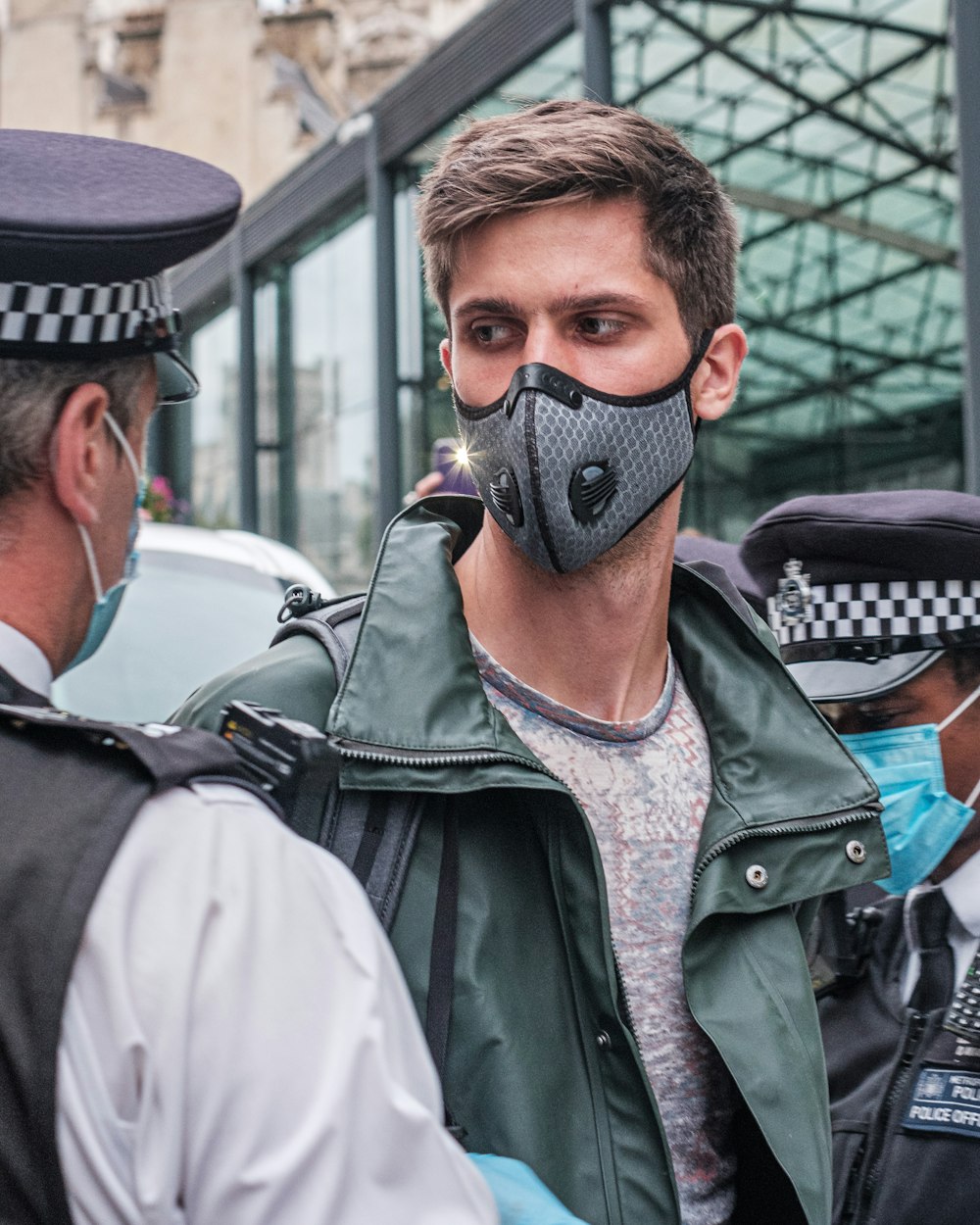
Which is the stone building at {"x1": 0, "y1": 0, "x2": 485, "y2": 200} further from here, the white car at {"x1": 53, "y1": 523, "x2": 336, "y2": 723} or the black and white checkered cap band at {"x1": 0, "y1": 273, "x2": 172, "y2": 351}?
the black and white checkered cap band at {"x1": 0, "y1": 273, "x2": 172, "y2": 351}

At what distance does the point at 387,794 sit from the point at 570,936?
0.30 m

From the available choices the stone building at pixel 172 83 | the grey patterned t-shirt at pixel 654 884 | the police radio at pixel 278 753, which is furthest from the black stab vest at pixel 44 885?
the stone building at pixel 172 83

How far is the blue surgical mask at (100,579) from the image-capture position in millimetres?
1426

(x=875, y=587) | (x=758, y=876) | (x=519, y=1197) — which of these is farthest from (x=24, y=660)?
(x=875, y=587)

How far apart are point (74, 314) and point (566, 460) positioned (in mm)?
826

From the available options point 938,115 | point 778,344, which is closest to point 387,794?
point 938,115

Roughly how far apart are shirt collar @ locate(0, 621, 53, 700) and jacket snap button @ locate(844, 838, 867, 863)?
123cm

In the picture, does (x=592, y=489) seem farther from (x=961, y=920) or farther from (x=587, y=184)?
(x=961, y=920)

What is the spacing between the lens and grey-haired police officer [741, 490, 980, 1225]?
2439 mm

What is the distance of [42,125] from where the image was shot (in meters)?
28.6

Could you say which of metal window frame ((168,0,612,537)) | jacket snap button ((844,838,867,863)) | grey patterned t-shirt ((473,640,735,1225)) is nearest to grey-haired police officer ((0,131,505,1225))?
grey patterned t-shirt ((473,640,735,1225))

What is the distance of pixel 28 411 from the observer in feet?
4.45

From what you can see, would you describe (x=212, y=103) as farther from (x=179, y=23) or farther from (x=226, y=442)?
(x=226, y=442)

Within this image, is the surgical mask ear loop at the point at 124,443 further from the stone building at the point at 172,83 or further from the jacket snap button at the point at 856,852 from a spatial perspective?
the stone building at the point at 172,83
